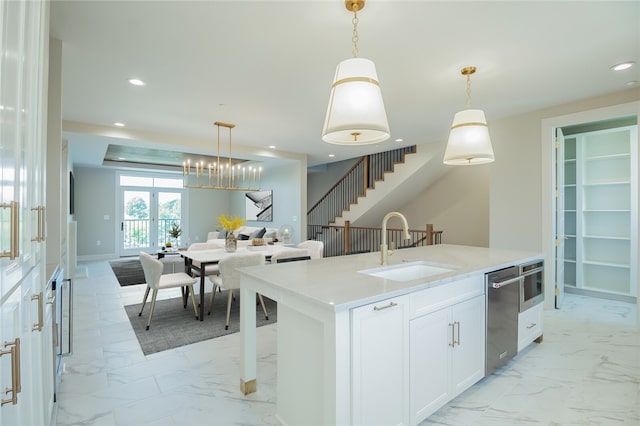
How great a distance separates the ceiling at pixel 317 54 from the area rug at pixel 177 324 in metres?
2.57

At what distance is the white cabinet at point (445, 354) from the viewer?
1.80 meters

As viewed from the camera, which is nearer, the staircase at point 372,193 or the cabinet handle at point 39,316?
the cabinet handle at point 39,316

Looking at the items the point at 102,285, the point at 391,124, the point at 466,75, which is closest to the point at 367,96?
the point at 466,75

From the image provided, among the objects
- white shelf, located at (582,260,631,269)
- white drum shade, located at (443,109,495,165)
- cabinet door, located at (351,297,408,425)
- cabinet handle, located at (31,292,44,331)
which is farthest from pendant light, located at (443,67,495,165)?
white shelf, located at (582,260,631,269)

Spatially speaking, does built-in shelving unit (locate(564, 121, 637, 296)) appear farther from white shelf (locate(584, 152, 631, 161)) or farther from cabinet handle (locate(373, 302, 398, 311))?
cabinet handle (locate(373, 302, 398, 311))

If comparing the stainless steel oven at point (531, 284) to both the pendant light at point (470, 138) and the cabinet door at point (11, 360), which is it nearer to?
the pendant light at point (470, 138)

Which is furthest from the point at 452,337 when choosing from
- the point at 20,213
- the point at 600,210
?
the point at 600,210

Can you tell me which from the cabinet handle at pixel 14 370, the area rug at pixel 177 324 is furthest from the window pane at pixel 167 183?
the cabinet handle at pixel 14 370

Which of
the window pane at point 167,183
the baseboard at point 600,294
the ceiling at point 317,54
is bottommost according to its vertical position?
the baseboard at point 600,294

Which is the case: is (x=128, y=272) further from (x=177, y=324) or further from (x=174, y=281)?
(x=177, y=324)

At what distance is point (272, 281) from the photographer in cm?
188

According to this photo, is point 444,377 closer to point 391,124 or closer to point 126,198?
point 391,124

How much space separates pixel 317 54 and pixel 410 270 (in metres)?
1.95

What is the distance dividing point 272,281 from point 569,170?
5.21 m
